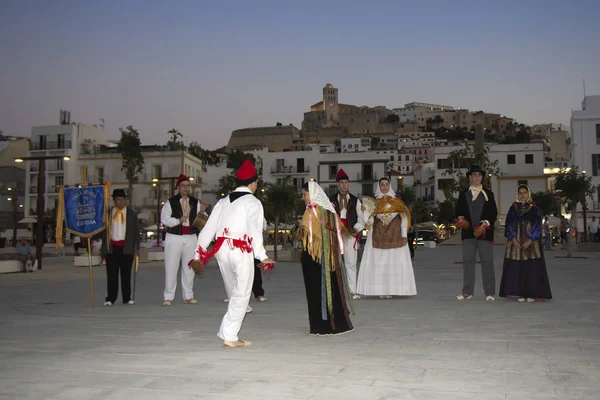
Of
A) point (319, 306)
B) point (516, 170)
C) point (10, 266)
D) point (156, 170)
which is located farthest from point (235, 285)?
point (516, 170)

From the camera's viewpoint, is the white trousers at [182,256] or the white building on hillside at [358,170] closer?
the white trousers at [182,256]

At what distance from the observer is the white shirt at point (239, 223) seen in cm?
673

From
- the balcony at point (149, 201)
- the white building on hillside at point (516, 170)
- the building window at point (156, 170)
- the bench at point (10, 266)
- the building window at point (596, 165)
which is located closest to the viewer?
the bench at point (10, 266)

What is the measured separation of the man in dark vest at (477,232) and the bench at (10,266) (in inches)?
595

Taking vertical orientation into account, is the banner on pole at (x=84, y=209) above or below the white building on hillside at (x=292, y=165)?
below

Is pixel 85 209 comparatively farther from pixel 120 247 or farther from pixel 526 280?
pixel 526 280

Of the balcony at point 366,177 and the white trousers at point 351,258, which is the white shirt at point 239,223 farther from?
the balcony at point 366,177

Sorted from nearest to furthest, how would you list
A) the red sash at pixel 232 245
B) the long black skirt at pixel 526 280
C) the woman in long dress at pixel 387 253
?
the red sash at pixel 232 245, the long black skirt at pixel 526 280, the woman in long dress at pixel 387 253

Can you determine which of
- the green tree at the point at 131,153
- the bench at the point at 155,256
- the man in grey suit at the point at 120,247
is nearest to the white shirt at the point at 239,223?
the man in grey suit at the point at 120,247

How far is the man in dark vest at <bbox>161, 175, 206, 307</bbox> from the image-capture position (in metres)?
10.7

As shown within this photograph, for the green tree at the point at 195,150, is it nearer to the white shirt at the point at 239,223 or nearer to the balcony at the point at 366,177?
the balcony at the point at 366,177

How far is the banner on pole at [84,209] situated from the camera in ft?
35.9

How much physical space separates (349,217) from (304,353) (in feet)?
17.2

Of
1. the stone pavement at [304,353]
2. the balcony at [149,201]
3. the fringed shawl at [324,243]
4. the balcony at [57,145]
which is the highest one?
the balcony at [57,145]
